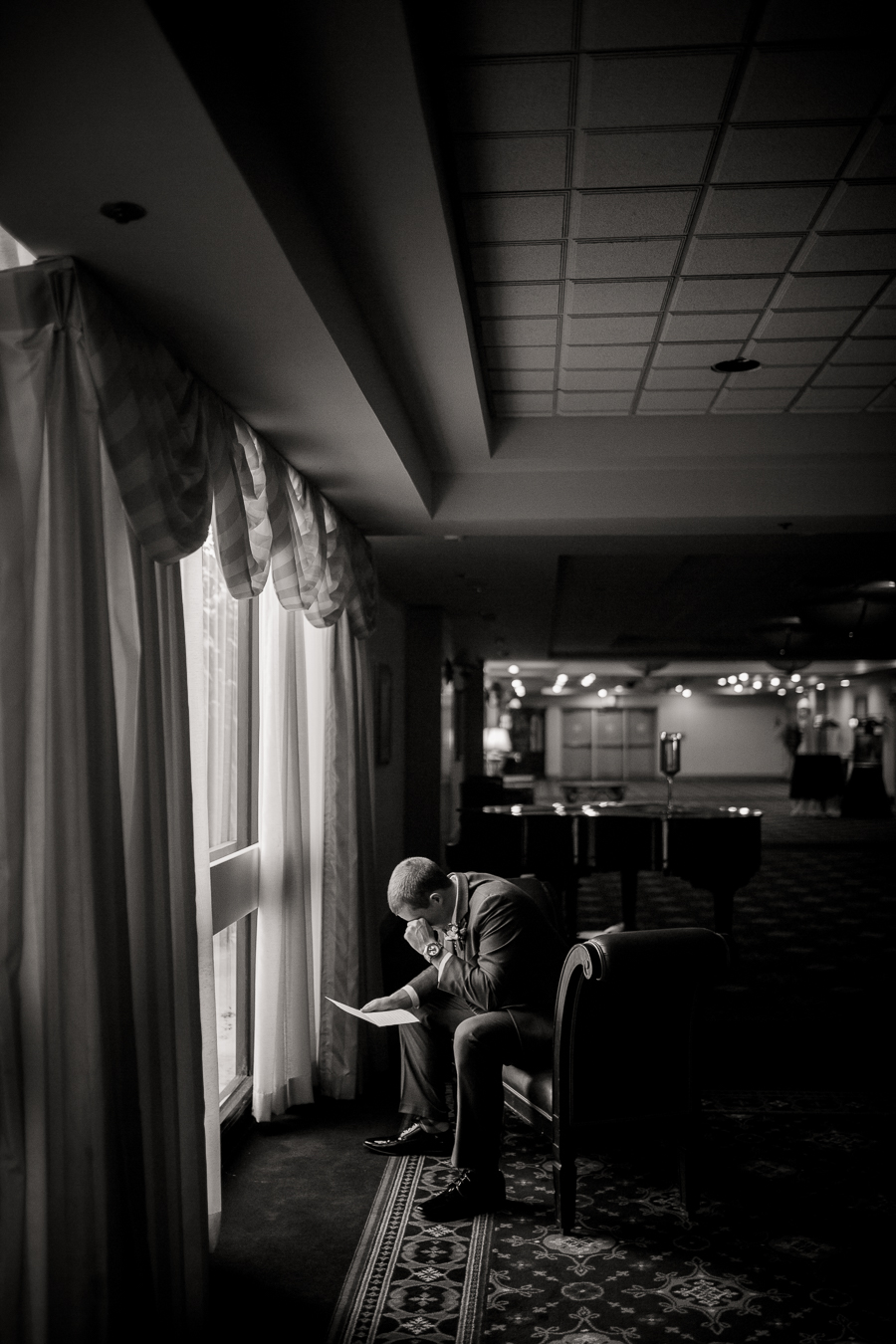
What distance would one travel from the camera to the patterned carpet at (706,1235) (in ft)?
8.57

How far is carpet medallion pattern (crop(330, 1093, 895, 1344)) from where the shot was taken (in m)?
2.59

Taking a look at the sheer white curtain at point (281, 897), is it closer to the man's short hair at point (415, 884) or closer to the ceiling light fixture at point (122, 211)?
the man's short hair at point (415, 884)

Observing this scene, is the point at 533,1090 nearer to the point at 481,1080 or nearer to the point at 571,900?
the point at 481,1080

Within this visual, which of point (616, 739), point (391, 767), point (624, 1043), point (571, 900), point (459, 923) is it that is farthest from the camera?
point (616, 739)

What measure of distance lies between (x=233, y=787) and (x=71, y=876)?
2261mm

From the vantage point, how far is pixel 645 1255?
2.95m

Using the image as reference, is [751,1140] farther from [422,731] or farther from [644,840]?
[422,731]

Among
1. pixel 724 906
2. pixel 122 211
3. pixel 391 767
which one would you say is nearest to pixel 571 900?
pixel 724 906

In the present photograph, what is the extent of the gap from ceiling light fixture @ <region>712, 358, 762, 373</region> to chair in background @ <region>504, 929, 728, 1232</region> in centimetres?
225

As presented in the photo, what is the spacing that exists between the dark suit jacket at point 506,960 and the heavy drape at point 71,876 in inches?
49.5

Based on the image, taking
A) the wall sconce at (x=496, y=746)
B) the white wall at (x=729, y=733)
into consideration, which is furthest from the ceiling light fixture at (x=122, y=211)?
the white wall at (x=729, y=733)

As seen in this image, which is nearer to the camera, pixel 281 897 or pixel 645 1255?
pixel 645 1255

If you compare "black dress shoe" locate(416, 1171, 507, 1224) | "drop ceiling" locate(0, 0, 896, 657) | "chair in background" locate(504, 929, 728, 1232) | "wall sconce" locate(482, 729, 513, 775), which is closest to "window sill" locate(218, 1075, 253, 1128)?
"black dress shoe" locate(416, 1171, 507, 1224)

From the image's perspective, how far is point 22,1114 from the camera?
80.4 inches
